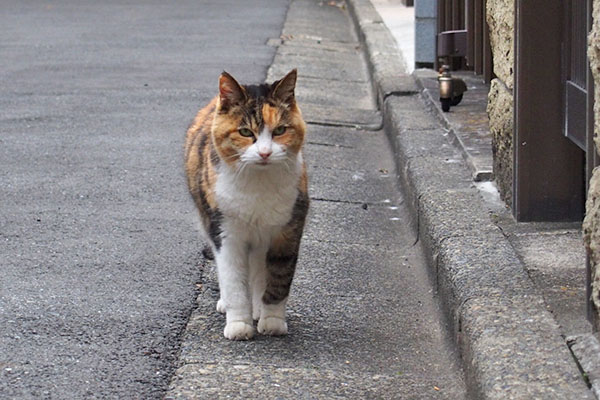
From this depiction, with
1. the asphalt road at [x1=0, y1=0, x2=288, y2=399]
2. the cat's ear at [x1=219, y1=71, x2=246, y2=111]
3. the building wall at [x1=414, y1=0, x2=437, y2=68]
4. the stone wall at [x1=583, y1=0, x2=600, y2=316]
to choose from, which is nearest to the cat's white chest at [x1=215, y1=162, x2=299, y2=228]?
the cat's ear at [x1=219, y1=71, x2=246, y2=111]

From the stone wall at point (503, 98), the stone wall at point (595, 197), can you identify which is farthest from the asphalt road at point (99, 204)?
the stone wall at point (503, 98)

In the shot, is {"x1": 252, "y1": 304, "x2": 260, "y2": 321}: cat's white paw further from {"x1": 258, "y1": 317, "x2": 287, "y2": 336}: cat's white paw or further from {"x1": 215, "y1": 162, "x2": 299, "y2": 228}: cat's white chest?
{"x1": 215, "y1": 162, "x2": 299, "y2": 228}: cat's white chest

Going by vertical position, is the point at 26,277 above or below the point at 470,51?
below

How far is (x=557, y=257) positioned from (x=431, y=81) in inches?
171

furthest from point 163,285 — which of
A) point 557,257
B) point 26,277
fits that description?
point 557,257

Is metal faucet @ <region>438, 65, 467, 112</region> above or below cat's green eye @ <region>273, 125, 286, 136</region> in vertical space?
below

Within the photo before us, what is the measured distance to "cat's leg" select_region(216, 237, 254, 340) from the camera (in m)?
3.71

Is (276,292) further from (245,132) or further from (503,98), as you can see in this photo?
(503,98)

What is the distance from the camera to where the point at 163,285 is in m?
4.28

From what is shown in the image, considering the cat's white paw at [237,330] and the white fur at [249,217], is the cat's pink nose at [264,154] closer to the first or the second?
the white fur at [249,217]

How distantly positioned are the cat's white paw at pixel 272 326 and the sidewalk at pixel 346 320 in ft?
0.09

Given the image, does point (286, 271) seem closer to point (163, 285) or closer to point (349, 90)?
point (163, 285)

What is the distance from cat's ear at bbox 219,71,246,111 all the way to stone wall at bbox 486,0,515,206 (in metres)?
1.58

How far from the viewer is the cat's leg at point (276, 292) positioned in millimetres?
3783
